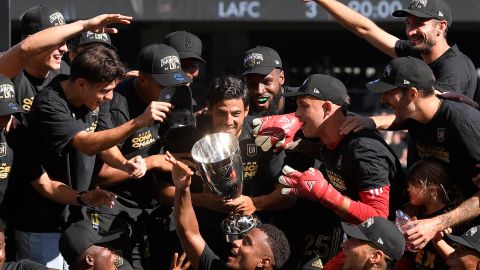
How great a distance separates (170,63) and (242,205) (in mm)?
995

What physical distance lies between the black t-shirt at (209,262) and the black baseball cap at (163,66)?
1.16m

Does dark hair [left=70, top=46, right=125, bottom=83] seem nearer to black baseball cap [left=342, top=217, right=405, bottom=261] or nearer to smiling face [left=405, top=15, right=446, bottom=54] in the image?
black baseball cap [left=342, top=217, right=405, bottom=261]

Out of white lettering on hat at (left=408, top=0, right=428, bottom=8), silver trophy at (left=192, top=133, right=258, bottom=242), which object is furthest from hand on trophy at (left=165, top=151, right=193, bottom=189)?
white lettering on hat at (left=408, top=0, right=428, bottom=8)

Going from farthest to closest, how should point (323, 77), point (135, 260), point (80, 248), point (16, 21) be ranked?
point (16, 21) < point (135, 260) < point (323, 77) < point (80, 248)

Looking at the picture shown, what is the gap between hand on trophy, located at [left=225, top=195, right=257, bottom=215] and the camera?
6.06 metres

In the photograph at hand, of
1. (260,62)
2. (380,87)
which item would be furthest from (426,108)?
(260,62)

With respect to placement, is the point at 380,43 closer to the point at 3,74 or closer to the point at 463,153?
the point at 463,153

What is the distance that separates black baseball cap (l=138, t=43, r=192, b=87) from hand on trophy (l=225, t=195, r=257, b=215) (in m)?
0.79

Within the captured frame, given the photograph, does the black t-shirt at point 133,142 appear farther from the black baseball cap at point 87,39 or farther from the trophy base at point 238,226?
the trophy base at point 238,226

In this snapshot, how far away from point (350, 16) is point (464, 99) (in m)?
1.17

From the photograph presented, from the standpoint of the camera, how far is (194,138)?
644 cm

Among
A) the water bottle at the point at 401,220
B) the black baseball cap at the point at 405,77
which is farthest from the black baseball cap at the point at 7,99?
the water bottle at the point at 401,220

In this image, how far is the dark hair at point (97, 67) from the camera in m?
5.74

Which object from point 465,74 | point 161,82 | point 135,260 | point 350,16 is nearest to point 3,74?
point 161,82
